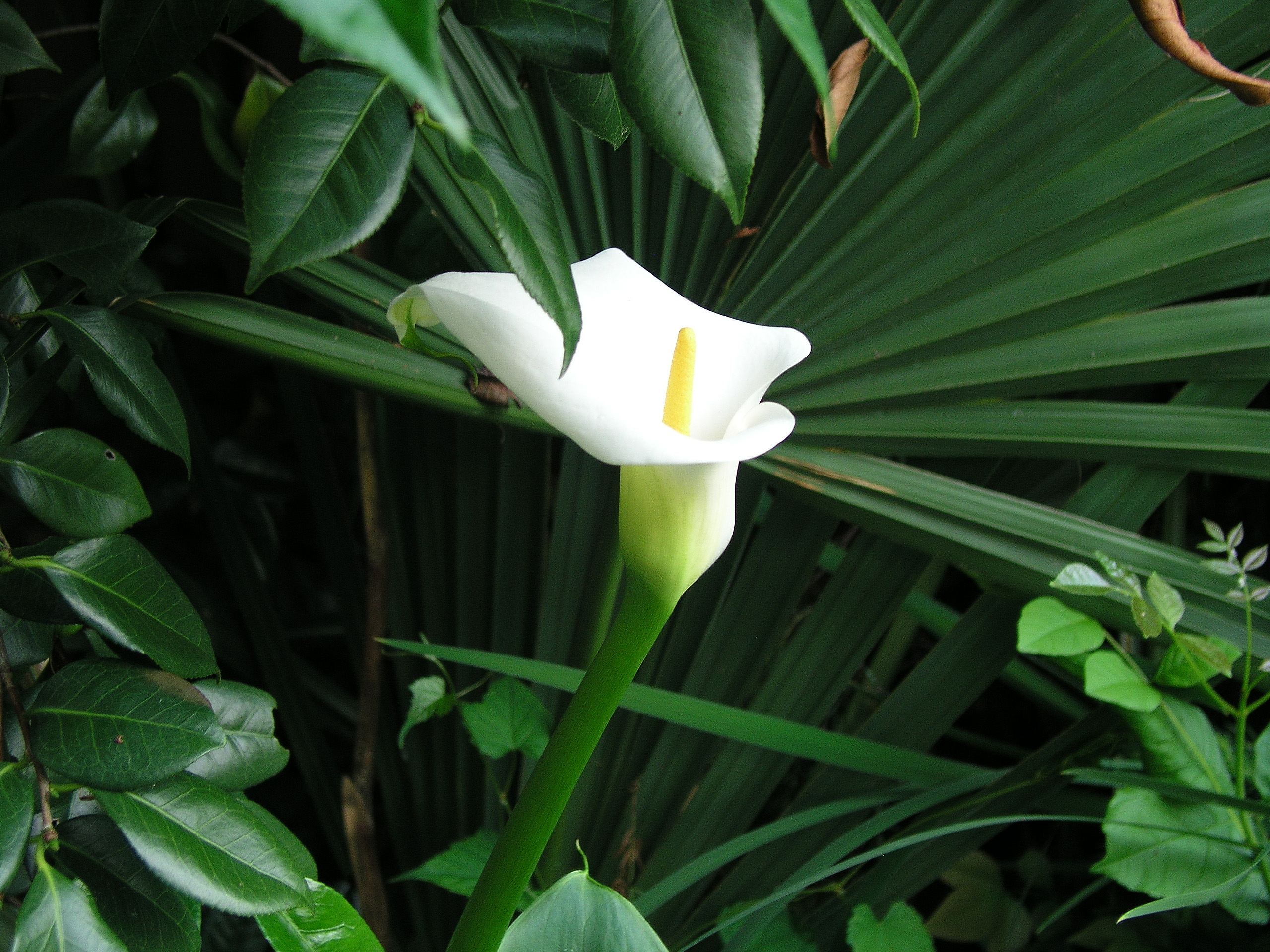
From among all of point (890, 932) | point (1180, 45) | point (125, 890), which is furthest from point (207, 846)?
point (1180, 45)

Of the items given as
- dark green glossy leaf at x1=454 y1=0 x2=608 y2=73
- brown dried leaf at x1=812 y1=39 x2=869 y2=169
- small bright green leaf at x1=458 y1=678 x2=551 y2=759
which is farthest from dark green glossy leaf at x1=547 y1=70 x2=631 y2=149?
small bright green leaf at x1=458 y1=678 x2=551 y2=759

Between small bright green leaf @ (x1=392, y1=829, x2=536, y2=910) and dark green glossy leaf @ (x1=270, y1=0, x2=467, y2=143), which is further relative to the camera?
small bright green leaf @ (x1=392, y1=829, x2=536, y2=910)

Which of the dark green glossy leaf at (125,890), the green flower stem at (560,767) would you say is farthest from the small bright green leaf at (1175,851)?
the dark green glossy leaf at (125,890)

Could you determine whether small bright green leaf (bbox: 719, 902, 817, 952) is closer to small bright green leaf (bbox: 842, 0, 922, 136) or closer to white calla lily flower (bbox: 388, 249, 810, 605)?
white calla lily flower (bbox: 388, 249, 810, 605)

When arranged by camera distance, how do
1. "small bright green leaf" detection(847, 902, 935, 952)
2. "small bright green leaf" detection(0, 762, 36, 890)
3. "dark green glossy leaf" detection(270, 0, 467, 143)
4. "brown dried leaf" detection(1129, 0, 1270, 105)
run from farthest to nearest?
1. "small bright green leaf" detection(847, 902, 935, 952)
2. "brown dried leaf" detection(1129, 0, 1270, 105)
3. "small bright green leaf" detection(0, 762, 36, 890)
4. "dark green glossy leaf" detection(270, 0, 467, 143)

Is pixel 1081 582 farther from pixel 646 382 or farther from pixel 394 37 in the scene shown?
pixel 394 37

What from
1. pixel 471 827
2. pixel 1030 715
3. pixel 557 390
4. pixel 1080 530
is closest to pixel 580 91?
pixel 557 390

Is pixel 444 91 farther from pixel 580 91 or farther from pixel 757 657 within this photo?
pixel 757 657
